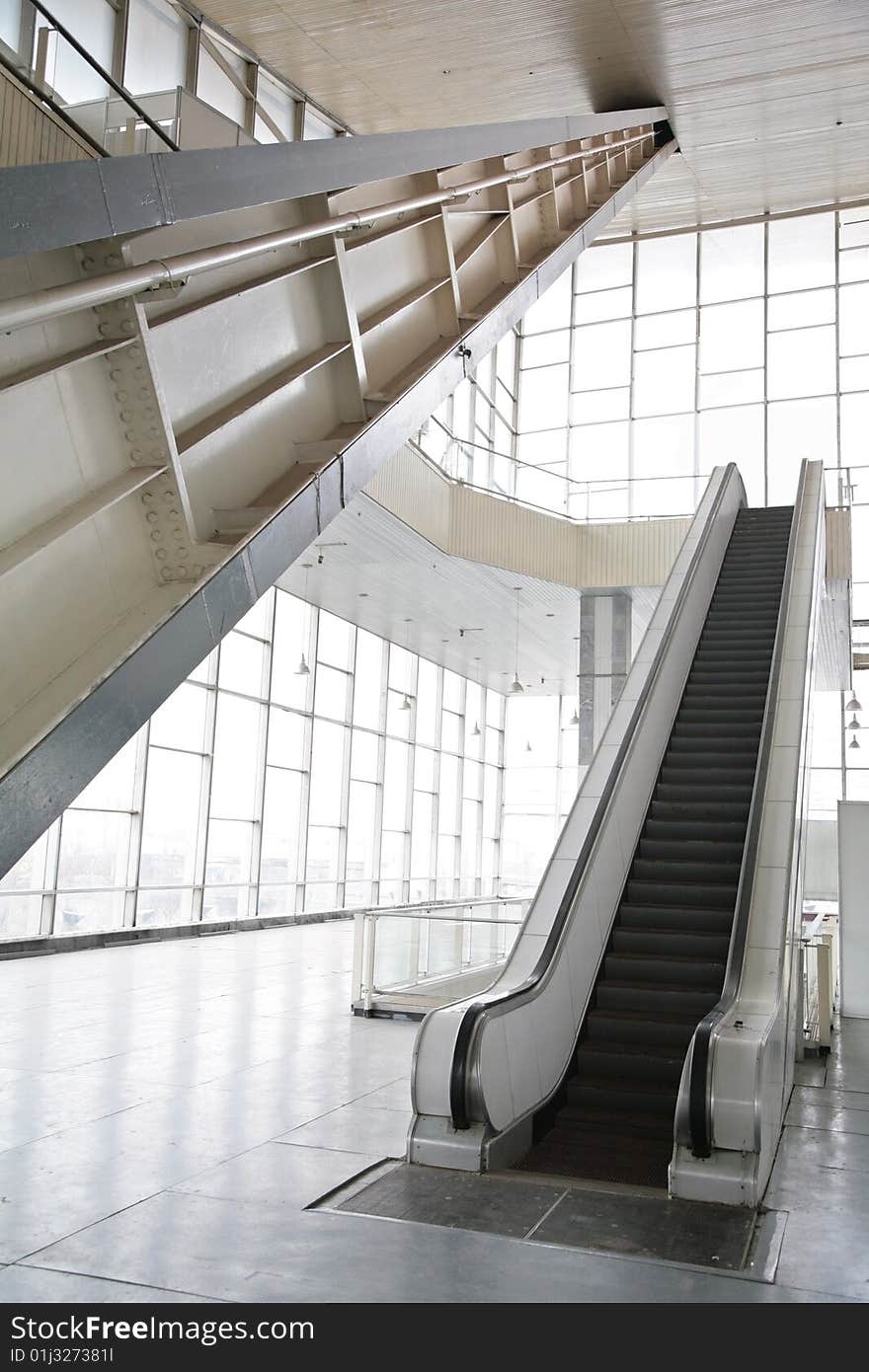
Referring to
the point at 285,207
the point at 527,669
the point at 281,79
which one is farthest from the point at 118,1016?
the point at 527,669

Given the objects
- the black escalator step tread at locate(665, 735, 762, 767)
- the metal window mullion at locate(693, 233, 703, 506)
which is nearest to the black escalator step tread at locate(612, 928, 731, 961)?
the black escalator step tread at locate(665, 735, 762, 767)

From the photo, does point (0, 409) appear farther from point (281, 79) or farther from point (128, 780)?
point (281, 79)

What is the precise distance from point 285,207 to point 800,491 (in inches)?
548

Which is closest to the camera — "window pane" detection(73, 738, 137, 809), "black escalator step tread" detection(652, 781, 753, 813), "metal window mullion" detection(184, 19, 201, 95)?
"black escalator step tread" detection(652, 781, 753, 813)

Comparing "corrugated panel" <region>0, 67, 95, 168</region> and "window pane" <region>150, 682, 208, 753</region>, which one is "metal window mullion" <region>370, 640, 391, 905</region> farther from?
"corrugated panel" <region>0, 67, 95, 168</region>

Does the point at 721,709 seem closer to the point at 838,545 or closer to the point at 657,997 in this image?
the point at 657,997

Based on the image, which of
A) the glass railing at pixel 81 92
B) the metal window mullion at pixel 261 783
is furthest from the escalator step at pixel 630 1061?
the metal window mullion at pixel 261 783

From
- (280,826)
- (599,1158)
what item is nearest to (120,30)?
(599,1158)

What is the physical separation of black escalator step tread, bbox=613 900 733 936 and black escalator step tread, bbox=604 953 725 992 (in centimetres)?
35

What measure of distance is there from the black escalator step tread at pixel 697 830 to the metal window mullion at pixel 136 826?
426 inches

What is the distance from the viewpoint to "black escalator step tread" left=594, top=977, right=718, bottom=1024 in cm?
787

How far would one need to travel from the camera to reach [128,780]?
1852 centimetres

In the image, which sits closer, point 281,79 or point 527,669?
point 281,79

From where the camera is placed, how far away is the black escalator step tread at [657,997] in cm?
787
